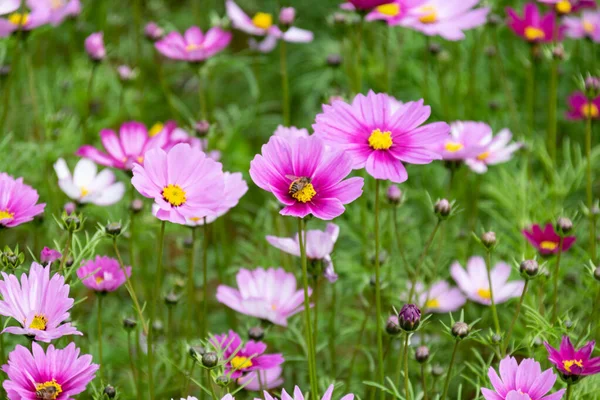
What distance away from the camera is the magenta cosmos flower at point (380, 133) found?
948mm

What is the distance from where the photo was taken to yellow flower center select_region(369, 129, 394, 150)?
3.19 feet

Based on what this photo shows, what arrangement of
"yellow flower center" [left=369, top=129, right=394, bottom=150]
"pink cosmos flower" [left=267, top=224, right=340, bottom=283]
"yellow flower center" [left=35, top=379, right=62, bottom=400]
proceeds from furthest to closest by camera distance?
"pink cosmos flower" [left=267, top=224, right=340, bottom=283], "yellow flower center" [left=369, top=129, right=394, bottom=150], "yellow flower center" [left=35, top=379, right=62, bottom=400]

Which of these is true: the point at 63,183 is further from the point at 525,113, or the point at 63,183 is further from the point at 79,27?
the point at 525,113

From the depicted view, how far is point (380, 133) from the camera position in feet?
3.24

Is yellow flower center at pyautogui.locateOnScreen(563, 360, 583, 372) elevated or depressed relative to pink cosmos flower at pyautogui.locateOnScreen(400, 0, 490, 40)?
depressed

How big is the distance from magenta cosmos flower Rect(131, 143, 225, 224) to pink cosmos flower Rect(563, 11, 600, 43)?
1.13 meters

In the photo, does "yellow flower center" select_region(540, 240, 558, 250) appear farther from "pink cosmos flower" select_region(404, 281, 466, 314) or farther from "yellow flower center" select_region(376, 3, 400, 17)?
Answer: "yellow flower center" select_region(376, 3, 400, 17)

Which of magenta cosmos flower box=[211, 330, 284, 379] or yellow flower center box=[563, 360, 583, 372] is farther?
magenta cosmos flower box=[211, 330, 284, 379]

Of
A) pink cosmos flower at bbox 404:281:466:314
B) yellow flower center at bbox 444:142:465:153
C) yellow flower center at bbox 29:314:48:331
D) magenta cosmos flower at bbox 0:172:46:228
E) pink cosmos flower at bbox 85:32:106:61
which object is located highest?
magenta cosmos flower at bbox 0:172:46:228

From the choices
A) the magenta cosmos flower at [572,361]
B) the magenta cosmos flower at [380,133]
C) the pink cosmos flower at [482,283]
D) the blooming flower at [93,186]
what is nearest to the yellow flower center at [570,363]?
the magenta cosmos flower at [572,361]

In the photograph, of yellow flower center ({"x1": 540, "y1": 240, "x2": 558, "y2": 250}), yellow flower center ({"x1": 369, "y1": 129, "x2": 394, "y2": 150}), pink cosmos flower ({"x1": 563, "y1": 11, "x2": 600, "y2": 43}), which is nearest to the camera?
yellow flower center ({"x1": 369, "y1": 129, "x2": 394, "y2": 150})

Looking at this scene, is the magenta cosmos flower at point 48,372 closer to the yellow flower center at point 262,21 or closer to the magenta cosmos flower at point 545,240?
the magenta cosmos flower at point 545,240

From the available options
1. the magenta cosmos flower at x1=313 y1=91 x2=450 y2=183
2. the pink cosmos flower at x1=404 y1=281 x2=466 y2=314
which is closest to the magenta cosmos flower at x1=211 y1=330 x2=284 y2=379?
the magenta cosmos flower at x1=313 y1=91 x2=450 y2=183

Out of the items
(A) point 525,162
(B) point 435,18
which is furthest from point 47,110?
(A) point 525,162
